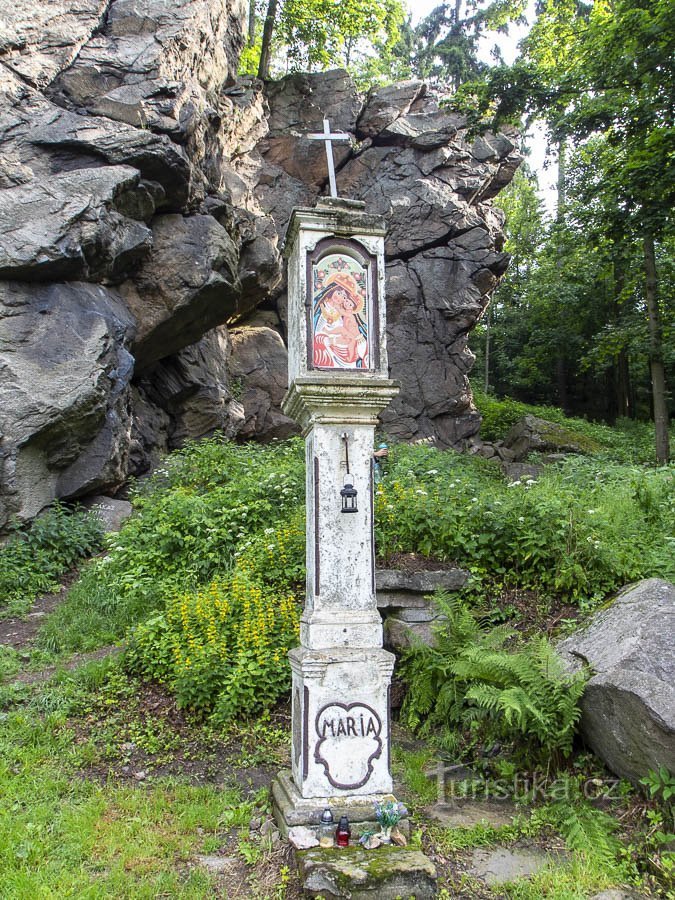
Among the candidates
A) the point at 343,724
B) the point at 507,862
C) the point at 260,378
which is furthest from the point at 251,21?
the point at 507,862

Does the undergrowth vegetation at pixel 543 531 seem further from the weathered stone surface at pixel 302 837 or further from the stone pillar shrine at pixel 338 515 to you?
the weathered stone surface at pixel 302 837

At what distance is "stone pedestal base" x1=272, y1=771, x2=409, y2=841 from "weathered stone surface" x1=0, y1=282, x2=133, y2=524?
736cm

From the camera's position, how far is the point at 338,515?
4.41 metres

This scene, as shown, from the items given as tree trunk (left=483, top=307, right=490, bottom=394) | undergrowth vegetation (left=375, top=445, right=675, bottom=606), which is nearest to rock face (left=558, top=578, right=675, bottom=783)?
undergrowth vegetation (left=375, top=445, right=675, bottom=606)

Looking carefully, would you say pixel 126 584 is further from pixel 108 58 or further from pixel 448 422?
pixel 448 422

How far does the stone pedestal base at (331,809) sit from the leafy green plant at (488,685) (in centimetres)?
102

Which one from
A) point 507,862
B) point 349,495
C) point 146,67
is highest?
point 146,67

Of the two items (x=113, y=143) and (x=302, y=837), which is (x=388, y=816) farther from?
(x=113, y=143)

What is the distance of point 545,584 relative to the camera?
21.3 feet

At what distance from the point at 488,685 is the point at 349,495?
1.83 m

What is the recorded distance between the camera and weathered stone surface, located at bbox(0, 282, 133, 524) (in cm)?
981

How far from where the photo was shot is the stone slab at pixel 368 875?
3.47m

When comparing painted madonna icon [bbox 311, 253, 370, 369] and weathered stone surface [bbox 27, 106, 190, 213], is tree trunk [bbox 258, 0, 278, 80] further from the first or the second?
painted madonna icon [bbox 311, 253, 370, 369]

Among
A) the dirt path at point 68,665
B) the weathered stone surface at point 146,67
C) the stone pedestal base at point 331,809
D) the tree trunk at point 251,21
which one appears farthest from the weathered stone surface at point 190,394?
the tree trunk at point 251,21
